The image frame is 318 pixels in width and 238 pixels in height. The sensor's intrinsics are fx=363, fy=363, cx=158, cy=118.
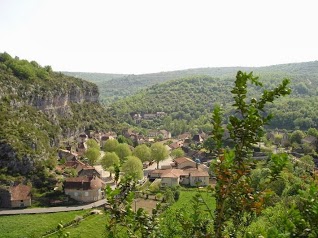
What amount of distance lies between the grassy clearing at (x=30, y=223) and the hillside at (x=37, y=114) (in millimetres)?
11197

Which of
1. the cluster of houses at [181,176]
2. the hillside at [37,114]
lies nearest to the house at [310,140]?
the cluster of houses at [181,176]

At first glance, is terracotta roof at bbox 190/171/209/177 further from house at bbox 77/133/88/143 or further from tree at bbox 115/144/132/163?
house at bbox 77/133/88/143

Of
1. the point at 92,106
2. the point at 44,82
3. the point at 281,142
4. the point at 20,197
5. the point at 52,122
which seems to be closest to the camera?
the point at 20,197

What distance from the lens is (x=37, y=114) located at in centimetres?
7662

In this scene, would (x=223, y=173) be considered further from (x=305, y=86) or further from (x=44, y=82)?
(x=305, y=86)

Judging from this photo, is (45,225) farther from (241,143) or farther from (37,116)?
(241,143)

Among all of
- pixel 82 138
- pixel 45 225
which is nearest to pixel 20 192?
pixel 45 225

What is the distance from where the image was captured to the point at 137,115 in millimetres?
152375

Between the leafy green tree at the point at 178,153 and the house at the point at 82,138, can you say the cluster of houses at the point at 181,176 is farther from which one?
the house at the point at 82,138

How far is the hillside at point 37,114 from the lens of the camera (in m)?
57.1

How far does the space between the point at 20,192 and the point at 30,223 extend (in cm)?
848

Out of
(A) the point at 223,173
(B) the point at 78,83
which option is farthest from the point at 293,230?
(B) the point at 78,83

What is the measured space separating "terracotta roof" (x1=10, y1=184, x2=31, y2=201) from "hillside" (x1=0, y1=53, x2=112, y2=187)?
420cm

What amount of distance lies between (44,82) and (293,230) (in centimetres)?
8737
